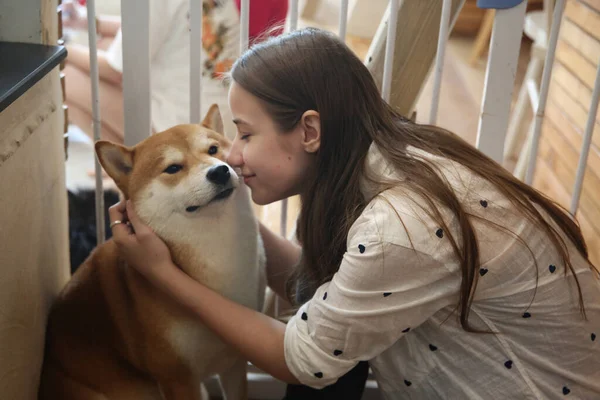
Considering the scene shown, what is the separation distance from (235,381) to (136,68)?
641 millimetres

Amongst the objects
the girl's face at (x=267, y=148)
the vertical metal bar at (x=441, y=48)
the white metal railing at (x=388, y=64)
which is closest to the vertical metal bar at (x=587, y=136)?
the white metal railing at (x=388, y=64)

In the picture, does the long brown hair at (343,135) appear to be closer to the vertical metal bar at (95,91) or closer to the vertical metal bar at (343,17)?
the vertical metal bar at (343,17)

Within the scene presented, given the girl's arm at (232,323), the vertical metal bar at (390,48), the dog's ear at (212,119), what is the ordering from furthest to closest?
1. the vertical metal bar at (390,48)
2. the dog's ear at (212,119)
3. the girl's arm at (232,323)

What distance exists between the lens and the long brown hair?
100 centimetres

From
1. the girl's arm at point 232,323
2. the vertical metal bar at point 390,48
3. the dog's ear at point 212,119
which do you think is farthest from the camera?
the vertical metal bar at point 390,48

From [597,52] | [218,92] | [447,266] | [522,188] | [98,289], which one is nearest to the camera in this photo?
[447,266]

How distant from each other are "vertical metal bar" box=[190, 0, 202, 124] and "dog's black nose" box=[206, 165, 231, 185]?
0.34m

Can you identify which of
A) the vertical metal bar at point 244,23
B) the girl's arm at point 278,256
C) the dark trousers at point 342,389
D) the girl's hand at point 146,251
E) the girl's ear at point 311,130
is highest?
the vertical metal bar at point 244,23

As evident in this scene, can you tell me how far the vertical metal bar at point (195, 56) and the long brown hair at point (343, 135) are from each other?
0.85ft

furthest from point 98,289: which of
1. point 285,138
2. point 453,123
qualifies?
point 453,123

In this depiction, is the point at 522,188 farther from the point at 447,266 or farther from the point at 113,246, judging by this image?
the point at 113,246

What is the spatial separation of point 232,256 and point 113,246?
24 cm

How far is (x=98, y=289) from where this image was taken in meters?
1.20

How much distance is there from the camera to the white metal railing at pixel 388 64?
1271 millimetres
